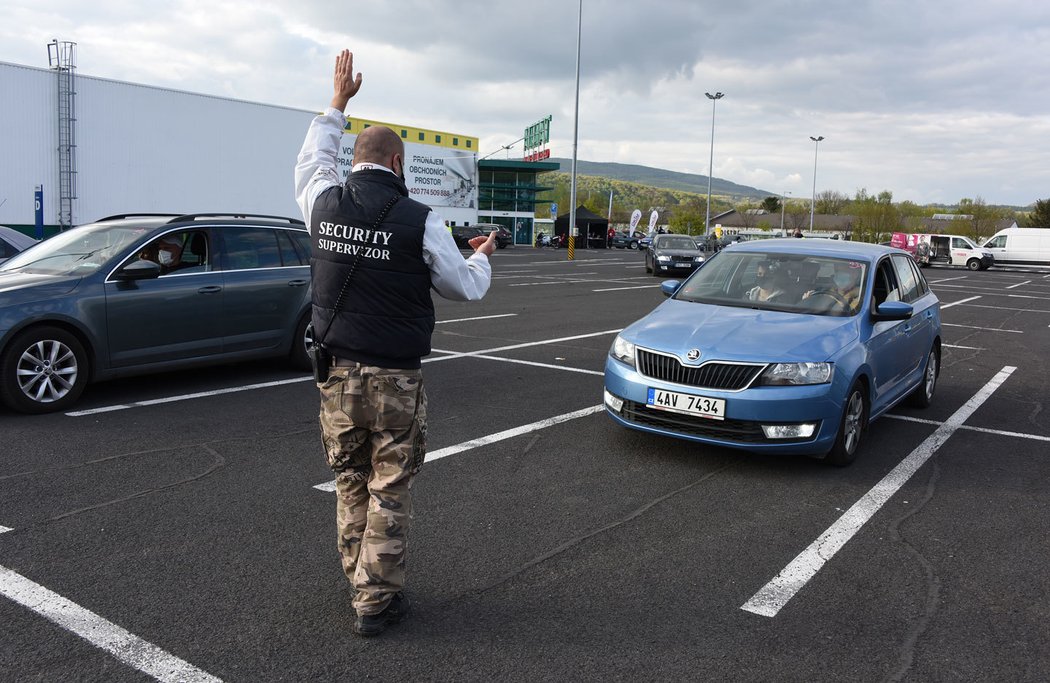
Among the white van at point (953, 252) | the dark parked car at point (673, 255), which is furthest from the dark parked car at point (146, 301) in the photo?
the white van at point (953, 252)

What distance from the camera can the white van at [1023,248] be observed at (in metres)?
46.8

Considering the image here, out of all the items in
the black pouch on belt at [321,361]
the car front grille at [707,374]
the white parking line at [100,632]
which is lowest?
the white parking line at [100,632]

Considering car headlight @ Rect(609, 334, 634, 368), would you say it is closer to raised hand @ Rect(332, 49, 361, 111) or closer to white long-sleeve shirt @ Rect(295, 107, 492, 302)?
white long-sleeve shirt @ Rect(295, 107, 492, 302)

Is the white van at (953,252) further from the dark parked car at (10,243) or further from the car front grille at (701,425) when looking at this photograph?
the car front grille at (701,425)

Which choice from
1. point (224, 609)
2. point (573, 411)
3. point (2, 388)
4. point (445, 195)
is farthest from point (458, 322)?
point (445, 195)

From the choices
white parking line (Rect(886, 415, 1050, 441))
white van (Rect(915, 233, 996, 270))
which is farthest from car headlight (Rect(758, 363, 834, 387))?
white van (Rect(915, 233, 996, 270))

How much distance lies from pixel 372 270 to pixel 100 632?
1.73 m

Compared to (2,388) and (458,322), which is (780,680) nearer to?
(2,388)

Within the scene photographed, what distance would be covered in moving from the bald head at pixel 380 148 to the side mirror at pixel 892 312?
421 cm

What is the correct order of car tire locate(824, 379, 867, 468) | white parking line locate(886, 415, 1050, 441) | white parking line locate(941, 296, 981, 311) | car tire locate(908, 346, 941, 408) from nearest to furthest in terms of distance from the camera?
1. car tire locate(824, 379, 867, 468)
2. white parking line locate(886, 415, 1050, 441)
3. car tire locate(908, 346, 941, 408)
4. white parking line locate(941, 296, 981, 311)

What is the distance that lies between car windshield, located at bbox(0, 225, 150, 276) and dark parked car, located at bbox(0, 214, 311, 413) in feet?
0.04

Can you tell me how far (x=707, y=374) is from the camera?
5332 millimetres

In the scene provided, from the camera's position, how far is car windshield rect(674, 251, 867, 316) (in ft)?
20.4

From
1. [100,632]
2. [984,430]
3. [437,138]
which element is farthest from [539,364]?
[437,138]
